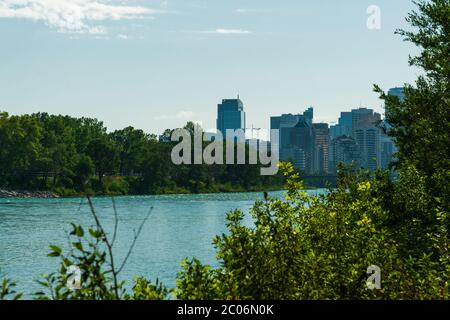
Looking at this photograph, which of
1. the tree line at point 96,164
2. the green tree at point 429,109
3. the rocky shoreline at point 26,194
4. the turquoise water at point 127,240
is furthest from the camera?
the tree line at point 96,164

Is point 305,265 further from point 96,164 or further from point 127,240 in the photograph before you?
point 96,164

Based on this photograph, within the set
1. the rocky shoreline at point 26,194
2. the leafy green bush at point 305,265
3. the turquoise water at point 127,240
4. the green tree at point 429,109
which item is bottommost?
the turquoise water at point 127,240

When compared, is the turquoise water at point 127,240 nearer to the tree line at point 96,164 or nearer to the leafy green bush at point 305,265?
the leafy green bush at point 305,265

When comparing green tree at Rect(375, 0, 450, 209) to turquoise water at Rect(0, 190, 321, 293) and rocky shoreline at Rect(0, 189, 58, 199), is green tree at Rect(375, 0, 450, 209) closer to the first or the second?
turquoise water at Rect(0, 190, 321, 293)

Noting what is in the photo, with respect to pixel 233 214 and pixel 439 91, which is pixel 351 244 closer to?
pixel 233 214

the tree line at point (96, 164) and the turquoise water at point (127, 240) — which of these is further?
the tree line at point (96, 164)

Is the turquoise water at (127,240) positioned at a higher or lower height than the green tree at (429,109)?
lower

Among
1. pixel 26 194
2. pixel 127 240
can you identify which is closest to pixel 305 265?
pixel 127 240

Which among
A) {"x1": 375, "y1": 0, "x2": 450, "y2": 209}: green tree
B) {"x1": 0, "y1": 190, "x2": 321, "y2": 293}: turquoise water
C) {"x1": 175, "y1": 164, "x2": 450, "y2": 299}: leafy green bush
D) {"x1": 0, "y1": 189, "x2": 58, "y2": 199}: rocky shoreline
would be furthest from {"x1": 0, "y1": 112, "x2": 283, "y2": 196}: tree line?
{"x1": 175, "y1": 164, "x2": 450, "y2": 299}: leafy green bush

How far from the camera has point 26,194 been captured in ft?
443

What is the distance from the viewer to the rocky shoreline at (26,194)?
133m

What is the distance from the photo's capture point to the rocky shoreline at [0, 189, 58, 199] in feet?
436

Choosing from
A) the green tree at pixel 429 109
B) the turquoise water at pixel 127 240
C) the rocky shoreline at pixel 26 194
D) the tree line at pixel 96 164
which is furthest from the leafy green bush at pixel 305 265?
the rocky shoreline at pixel 26 194

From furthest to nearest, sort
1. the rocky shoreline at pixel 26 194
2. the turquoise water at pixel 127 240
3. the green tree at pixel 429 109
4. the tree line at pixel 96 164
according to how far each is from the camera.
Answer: the tree line at pixel 96 164 < the rocky shoreline at pixel 26 194 < the turquoise water at pixel 127 240 < the green tree at pixel 429 109
